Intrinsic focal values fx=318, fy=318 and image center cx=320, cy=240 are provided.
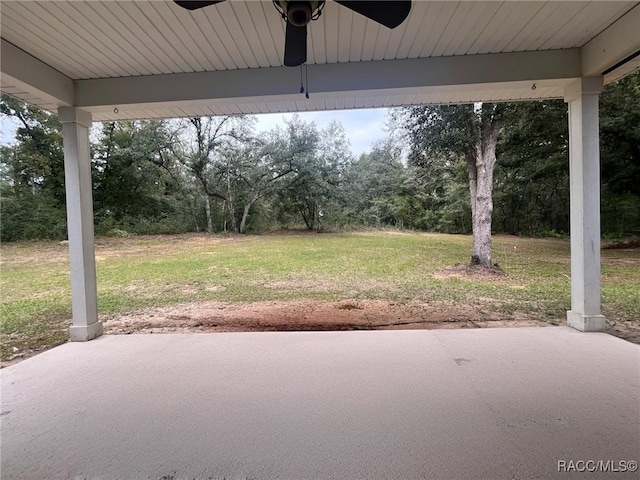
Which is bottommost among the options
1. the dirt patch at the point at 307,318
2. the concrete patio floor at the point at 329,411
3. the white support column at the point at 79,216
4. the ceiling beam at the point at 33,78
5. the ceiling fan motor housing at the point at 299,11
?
the dirt patch at the point at 307,318

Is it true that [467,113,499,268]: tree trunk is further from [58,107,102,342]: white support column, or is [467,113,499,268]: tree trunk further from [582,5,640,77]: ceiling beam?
[58,107,102,342]: white support column

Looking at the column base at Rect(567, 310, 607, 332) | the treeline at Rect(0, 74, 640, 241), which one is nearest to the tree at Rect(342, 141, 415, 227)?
the treeline at Rect(0, 74, 640, 241)

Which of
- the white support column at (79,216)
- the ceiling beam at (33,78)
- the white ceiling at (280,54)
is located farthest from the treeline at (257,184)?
the ceiling beam at (33,78)

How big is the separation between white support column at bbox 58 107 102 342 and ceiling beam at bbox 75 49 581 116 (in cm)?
25

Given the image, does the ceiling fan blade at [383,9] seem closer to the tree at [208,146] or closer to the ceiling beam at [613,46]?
the ceiling beam at [613,46]

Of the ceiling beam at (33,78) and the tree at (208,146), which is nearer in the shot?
the ceiling beam at (33,78)

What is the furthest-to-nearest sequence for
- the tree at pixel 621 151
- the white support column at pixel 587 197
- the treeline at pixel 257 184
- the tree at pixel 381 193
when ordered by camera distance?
1. the tree at pixel 381 193
2. the treeline at pixel 257 184
3. the tree at pixel 621 151
4. the white support column at pixel 587 197

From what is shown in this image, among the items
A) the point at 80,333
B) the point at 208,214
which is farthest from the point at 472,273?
the point at 208,214

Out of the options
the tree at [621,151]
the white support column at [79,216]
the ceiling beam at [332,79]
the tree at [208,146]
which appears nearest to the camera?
the ceiling beam at [332,79]

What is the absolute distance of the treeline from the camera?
998 cm

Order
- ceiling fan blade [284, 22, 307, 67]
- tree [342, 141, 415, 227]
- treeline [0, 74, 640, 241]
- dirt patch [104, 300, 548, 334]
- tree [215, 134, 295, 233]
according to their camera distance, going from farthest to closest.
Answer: tree [342, 141, 415, 227] → tree [215, 134, 295, 233] → treeline [0, 74, 640, 241] → dirt patch [104, 300, 548, 334] → ceiling fan blade [284, 22, 307, 67]

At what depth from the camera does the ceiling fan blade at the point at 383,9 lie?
1.58 meters

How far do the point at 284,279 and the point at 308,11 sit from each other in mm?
5557

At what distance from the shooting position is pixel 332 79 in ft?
9.36
